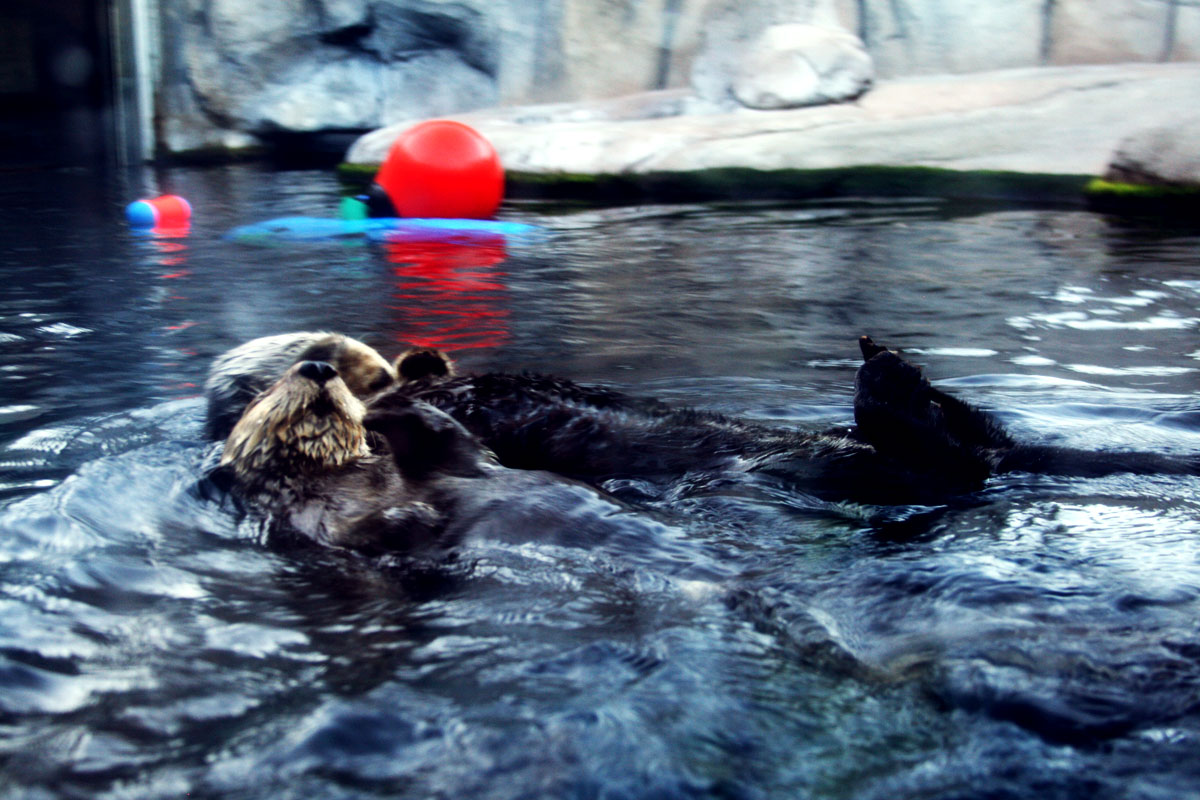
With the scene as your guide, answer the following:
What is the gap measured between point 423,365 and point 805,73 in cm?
792

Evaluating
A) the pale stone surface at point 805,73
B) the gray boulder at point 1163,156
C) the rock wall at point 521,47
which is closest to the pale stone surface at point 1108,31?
the rock wall at point 521,47

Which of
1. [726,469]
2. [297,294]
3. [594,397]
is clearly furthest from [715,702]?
[297,294]

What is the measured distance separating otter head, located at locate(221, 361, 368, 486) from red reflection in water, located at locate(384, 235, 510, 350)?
1051 mm

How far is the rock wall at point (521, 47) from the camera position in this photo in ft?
36.4

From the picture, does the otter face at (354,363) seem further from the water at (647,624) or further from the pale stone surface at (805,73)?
the pale stone surface at (805,73)

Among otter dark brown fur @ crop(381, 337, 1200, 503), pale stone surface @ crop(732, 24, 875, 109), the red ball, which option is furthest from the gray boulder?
otter dark brown fur @ crop(381, 337, 1200, 503)

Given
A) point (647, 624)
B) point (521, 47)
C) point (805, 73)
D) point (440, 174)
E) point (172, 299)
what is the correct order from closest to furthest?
point (647, 624) → point (172, 299) → point (440, 174) → point (805, 73) → point (521, 47)

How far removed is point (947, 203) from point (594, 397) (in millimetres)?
6508

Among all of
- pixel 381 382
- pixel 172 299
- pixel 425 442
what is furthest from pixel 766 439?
pixel 172 299

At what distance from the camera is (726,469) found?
250cm

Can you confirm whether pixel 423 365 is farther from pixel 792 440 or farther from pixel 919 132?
pixel 919 132

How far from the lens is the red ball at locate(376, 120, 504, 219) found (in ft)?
23.0

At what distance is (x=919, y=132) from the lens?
9094 millimetres

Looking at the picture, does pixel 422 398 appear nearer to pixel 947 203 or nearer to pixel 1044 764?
pixel 1044 764
